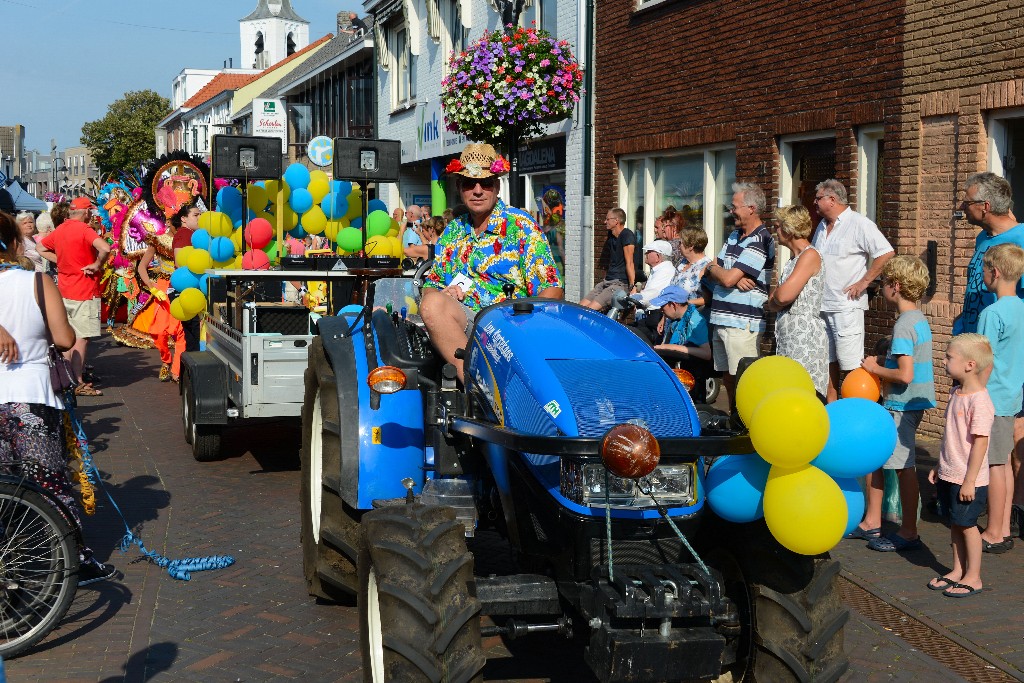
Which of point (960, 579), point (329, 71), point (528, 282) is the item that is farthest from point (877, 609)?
point (329, 71)

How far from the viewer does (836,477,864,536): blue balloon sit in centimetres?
374

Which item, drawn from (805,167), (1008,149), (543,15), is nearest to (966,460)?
(1008,149)

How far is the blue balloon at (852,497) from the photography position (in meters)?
3.74

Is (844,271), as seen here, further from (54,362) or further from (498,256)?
(54,362)

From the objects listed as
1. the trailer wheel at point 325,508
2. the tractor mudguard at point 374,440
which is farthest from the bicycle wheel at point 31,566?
the tractor mudguard at point 374,440

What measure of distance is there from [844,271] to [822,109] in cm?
406

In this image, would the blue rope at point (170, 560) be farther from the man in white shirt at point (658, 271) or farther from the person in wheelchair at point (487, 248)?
the man in white shirt at point (658, 271)

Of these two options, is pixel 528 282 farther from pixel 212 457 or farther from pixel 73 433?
pixel 212 457

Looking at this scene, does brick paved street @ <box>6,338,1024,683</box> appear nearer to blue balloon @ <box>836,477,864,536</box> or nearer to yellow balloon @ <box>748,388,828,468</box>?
blue balloon @ <box>836,477,864,536</box>

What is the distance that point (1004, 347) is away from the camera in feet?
22.3

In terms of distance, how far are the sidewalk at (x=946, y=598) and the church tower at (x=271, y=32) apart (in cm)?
10330

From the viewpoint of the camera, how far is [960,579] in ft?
19.9

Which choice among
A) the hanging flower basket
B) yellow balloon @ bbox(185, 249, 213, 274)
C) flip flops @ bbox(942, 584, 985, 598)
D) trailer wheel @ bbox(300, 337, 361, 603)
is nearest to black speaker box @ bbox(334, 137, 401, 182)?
yellow balloon @ bbox(185, 249, 213, 274)

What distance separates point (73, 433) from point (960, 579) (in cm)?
466
